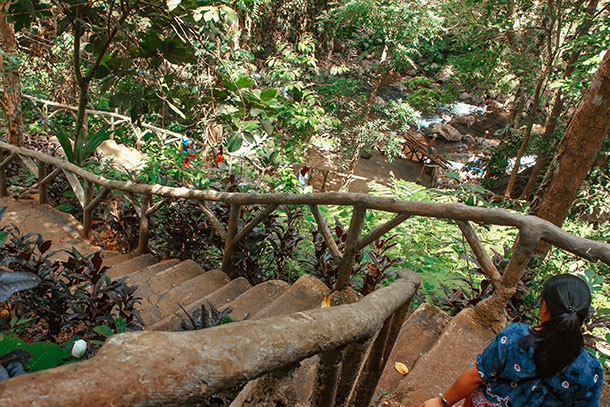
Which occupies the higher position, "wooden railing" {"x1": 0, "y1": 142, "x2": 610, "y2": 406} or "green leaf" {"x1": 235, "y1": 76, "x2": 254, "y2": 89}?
"green leaf" {"x1": 235, "y1": 76, "x2": 254, "y2": 89}

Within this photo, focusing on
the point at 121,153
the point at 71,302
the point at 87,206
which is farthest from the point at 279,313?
the point at 121,153

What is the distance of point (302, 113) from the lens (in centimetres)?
662

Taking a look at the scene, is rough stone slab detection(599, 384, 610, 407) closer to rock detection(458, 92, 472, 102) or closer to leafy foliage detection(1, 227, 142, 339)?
leafy foliage detection(1, 227, 142, 339)

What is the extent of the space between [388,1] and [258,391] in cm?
1056

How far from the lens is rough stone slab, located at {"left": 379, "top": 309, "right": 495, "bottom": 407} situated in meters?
1.64

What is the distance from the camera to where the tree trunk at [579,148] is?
3098mm

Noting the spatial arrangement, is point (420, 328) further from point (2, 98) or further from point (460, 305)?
point (2, 98)

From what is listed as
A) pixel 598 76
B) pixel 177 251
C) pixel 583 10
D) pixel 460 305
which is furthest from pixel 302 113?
pixel 583 10

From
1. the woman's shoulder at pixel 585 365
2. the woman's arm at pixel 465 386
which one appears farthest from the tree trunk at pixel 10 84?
the woman's shoulder at pixel 585 365

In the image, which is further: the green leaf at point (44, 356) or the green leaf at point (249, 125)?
the green leaf at point (249, 125)

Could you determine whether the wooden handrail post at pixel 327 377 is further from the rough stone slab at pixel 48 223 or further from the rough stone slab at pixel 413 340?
the rough stone slab at pixel 48 223

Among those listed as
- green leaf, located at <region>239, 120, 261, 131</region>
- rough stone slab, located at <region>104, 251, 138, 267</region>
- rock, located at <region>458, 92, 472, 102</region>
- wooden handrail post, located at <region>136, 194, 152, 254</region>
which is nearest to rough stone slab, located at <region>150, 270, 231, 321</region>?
wooden handrail post, located at <region>136, 194, 152, 254</region>

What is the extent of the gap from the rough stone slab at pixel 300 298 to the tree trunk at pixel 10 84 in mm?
4580

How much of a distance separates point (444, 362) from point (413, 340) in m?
0.32
